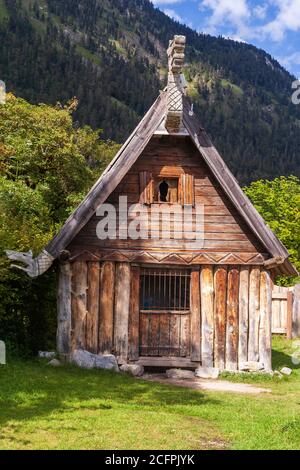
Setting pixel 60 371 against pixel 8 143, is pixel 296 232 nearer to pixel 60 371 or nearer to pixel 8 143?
pixel 8 143

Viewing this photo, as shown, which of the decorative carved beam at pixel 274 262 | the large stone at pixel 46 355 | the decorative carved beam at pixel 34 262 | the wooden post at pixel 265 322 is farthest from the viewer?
the wooden post at pixel 265 322

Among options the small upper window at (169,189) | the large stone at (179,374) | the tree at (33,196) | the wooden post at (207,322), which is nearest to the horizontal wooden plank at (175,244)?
the wooden post at (207,322)

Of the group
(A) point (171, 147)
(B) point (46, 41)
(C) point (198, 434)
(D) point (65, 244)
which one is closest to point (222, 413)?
(C) point (198, 434)

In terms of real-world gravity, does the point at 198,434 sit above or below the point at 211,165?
below

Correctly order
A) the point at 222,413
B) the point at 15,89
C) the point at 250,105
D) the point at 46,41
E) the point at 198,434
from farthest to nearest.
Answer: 1. the point at 250,105
2. the point at 46,41
3. the point at 15,89
4. the point at 222,413
5. the point at 198,434

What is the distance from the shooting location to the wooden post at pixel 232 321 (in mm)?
14953

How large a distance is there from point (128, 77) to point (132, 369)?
438 feet

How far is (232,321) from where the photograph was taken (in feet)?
49.1

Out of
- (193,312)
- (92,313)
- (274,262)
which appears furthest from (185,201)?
(92,313)

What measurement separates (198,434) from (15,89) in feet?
314

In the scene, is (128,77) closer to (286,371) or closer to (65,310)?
(65,310)

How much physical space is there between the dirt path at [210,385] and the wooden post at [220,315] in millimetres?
786

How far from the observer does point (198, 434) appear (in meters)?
8.65

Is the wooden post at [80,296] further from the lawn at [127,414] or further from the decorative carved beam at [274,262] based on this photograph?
the decorative carved beam at [274,262]
